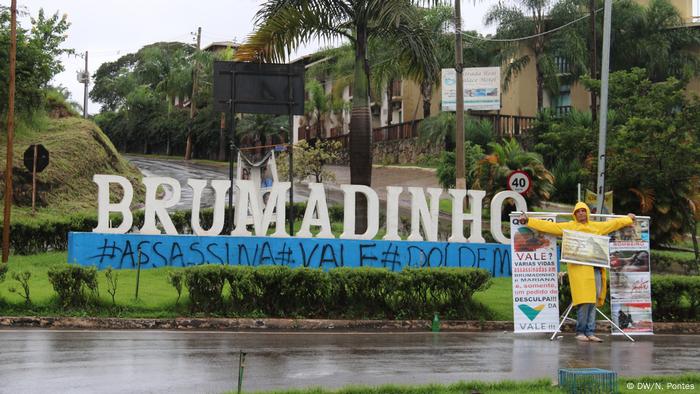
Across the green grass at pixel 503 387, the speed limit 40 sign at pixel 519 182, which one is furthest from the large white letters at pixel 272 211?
the green grass at pixel 503 387

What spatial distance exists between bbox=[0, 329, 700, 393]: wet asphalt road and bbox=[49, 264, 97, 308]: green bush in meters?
1.38

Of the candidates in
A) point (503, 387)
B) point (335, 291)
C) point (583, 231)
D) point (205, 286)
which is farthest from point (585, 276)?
point (205, 286)

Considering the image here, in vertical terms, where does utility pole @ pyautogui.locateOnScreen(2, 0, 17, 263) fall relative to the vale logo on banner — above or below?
above

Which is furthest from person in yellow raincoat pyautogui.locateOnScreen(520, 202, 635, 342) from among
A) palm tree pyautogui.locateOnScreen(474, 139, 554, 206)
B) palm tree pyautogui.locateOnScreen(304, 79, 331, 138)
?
palm tree pyautogui.locateOnScreen(304, 79, 331, 138)

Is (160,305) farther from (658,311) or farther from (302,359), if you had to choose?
(658,311)

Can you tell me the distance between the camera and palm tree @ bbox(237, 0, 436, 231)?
20.9 meters

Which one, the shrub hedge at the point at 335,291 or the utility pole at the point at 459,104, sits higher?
the utility pole at the point at 459,104

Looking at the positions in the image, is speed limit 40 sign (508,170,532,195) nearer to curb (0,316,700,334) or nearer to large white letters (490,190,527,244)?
large white letters (490,190,527,244)

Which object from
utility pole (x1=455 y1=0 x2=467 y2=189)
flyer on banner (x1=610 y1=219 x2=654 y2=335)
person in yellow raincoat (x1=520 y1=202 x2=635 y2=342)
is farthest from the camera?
utility pole (x1=455 y1=0 x2=467 y2=189)

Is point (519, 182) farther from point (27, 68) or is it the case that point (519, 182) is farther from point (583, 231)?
point (27, 68)

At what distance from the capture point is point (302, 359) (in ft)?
35.2

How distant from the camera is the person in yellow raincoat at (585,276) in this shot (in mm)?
13305

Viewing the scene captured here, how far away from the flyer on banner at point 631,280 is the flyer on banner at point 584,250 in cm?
79

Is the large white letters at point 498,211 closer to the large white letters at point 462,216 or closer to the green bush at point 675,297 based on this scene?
the large white letters at point 462,216
